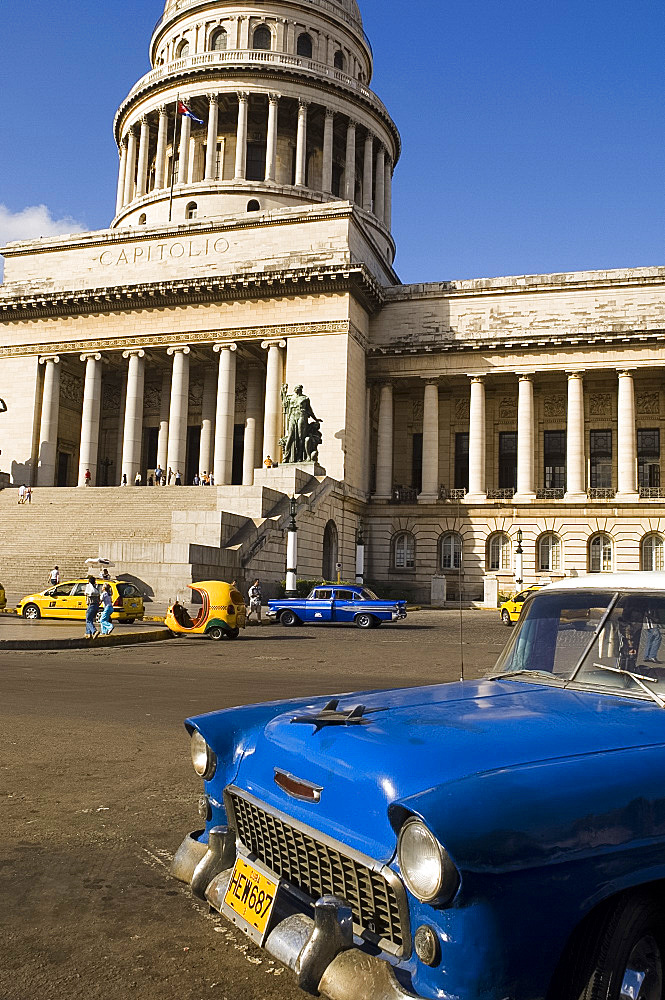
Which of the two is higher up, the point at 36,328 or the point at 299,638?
the point at 36,328

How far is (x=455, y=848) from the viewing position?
246 centimetres

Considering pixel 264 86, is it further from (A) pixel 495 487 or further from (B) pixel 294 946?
(B) pixel 294 946

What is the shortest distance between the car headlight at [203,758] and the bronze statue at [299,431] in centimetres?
3350

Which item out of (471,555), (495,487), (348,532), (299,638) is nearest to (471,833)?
(299,638)

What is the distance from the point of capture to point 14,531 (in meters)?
33.9

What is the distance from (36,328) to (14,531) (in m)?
19.5

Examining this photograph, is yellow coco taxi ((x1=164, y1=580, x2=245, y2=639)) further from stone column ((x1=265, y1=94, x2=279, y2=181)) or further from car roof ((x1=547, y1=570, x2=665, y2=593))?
stone column ((x1=265, y1=94, x2=279, y2=181))

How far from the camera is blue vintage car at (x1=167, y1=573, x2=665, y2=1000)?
8.16 ft

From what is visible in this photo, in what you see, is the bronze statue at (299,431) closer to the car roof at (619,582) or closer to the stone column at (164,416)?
the stone column at (164,416)

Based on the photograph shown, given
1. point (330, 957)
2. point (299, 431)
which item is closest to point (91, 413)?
point (299, 431)

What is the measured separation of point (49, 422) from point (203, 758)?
47464 mm

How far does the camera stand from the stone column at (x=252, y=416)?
48.5 m

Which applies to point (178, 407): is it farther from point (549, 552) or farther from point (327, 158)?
point (327, 158)

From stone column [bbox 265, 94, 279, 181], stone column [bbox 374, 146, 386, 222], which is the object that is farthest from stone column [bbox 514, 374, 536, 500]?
stone column [bbox 265, 94, 279, 181]
